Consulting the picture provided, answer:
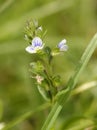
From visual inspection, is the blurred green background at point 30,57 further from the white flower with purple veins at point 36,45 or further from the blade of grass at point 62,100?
the white flower with purple veins at point 36,45

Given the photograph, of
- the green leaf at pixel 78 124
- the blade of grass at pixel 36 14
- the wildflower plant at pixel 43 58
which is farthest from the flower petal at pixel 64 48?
the blade of grass at pixel 36 14

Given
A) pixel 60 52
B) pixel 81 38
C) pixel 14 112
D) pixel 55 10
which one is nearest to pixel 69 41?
pixel 81 38

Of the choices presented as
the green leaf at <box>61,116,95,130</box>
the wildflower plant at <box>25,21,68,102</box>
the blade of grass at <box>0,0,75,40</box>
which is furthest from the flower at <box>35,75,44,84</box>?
the blade of grass at <box>0,0,75,40</box>

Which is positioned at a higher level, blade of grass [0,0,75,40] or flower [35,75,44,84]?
blade of grass [0,0,75,40]

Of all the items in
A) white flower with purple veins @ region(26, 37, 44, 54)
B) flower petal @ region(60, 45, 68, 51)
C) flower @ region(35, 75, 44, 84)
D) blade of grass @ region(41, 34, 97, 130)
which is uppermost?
white flower with purple veins @ region(26, 37, 44, 54)

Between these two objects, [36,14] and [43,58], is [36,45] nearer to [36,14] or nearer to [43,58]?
[43,58]

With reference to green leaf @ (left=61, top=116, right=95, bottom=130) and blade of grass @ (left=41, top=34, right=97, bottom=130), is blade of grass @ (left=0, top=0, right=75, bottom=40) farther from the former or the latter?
blade of grass @ (left=41, top=34, right=97, bottom=130)
